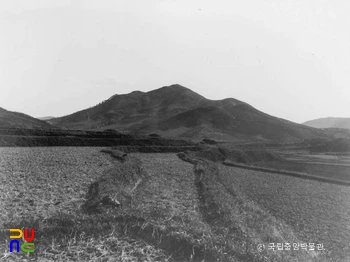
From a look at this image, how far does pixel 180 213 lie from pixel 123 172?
901cm

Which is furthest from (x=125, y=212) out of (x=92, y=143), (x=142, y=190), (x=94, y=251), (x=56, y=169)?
(x=92, y=143)

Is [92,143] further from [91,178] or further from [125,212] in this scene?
[125,212]

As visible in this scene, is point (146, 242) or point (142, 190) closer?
point (146, 242)

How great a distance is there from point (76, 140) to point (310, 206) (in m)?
37.0

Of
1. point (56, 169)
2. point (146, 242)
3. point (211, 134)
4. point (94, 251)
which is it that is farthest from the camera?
point (211, 134)

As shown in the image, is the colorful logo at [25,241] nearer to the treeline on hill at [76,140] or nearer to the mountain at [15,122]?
the treeline on hill at [76,140]

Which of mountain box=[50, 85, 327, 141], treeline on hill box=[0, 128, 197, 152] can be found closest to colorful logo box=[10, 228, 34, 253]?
treeline on hill box=[0, 128, 197, 152]

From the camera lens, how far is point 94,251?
25.7 ft

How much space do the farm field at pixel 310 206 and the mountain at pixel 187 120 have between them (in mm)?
67691

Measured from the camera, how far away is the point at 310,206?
60.2ft

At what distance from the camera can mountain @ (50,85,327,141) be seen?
109625 mm

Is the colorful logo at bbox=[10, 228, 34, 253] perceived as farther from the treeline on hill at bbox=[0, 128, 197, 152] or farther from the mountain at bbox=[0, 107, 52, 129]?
the mountain at bbox=[0, 107, 52, 129]

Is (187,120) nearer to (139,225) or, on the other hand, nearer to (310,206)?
(310,206)

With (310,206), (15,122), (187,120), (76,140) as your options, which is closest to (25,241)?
(310,206)
